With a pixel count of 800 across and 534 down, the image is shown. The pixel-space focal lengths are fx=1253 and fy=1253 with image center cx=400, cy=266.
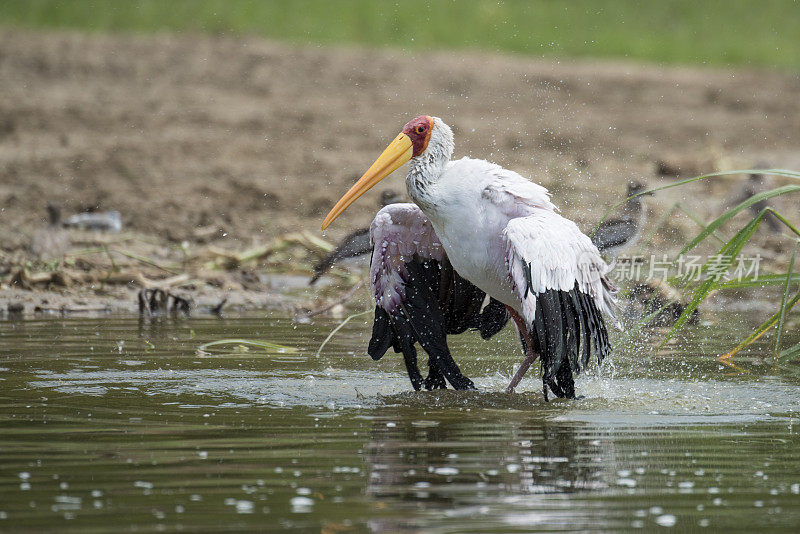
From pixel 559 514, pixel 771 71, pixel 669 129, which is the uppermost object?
pixel 771 71

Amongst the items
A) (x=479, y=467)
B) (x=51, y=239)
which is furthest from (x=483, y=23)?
(x=479, y=467)

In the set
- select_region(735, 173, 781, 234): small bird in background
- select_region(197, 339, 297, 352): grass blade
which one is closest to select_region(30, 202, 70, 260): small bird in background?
select_region(197, 339, 297, 352): grass blade

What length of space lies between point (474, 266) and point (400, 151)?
2.39ft

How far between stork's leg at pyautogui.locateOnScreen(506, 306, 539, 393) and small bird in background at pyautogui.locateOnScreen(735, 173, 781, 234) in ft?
20.6

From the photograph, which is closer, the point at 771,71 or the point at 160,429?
the point at 160,429

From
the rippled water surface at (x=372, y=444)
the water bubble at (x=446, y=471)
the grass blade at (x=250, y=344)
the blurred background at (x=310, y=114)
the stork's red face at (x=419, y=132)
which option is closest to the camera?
the rippled water surface at (x=372, y=444)

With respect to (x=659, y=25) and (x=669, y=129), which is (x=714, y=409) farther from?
(x=659, y=25)

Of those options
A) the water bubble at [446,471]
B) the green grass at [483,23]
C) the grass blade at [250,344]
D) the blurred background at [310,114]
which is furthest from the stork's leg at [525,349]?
the green grass at [483,23]

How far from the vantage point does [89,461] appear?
4539 millimetres

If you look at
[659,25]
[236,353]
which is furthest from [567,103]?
[236,353]

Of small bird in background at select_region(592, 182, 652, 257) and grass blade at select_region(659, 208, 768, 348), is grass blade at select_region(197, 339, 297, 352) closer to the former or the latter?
small bird in background at select_region(592, 182, 652, 257)

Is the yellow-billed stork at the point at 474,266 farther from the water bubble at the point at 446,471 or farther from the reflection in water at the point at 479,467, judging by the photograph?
the water bubble at the point at 446,471

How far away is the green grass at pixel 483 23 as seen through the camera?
2062cm

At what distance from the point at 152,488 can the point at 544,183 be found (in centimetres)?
1051
